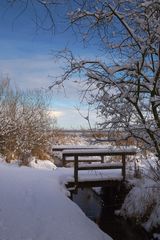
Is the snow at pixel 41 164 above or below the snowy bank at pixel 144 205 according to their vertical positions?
above

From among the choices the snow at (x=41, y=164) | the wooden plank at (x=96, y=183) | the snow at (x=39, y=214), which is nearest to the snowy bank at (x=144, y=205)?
the wooden plank at (x=96, y=183)

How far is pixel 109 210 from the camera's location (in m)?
12.4

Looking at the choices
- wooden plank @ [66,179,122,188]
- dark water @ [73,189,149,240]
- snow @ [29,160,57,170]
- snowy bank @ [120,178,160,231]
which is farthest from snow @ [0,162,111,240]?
snow @ [29,160,57,170]

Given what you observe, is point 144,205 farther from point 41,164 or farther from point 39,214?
point 41,164

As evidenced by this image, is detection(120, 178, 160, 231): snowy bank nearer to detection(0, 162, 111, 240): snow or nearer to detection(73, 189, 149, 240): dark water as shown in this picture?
detection(73, 189, 149, 240): dark water

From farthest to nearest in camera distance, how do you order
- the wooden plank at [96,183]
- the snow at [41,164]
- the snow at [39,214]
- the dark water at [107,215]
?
the snow at [41,164]
the wooden plank at [96,183]
the dark water at [107,215]
the snow at [39,214]

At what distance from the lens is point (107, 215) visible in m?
11.7

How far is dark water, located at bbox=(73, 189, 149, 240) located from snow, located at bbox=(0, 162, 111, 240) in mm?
1325

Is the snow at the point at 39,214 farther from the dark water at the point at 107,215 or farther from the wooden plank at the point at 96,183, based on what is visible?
the dark water at the point at 107,215

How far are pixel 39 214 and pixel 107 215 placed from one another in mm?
4300

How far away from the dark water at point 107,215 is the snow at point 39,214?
133cm

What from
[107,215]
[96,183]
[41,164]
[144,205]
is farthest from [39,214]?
[41,164]

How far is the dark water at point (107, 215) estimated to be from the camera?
9422mm

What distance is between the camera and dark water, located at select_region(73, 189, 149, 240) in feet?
30.9
